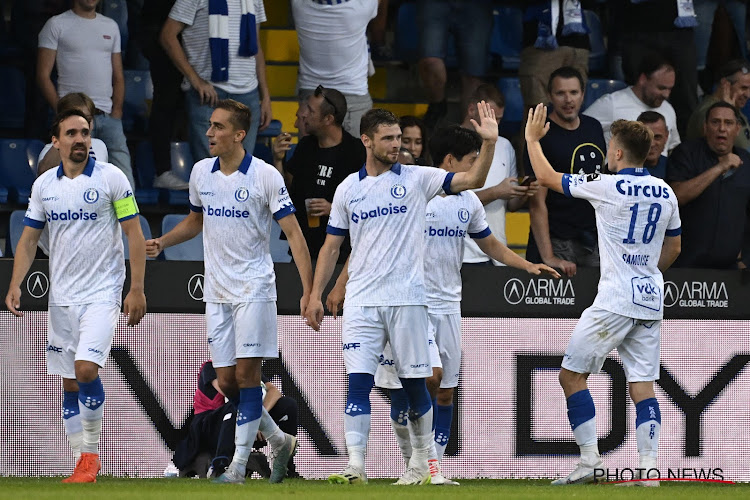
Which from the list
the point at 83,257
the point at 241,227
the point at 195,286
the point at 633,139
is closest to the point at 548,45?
the point at 633,139

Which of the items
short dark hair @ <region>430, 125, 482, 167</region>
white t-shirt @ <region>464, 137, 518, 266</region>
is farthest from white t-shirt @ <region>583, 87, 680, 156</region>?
short dark hair @ <region>430, 125, 482, 167</region>

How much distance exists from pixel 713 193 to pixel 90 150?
470 cm

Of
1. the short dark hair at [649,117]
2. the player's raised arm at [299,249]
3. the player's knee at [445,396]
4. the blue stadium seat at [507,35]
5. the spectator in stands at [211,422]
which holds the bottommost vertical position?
the spectator in stands at [211,422]

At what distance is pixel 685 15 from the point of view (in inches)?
495

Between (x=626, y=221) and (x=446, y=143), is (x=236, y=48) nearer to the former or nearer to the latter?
(x=446, y=143)

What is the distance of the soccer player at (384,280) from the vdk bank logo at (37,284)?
7.52 ft

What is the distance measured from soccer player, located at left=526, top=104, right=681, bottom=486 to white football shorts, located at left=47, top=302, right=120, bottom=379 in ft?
8.78

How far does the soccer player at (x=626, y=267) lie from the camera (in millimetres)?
7852

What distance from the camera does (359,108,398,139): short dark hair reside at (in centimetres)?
757

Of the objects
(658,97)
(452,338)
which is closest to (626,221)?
(452,338)

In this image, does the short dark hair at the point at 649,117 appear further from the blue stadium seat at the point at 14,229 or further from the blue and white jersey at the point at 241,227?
the blue stadium seat at the point at 14,229

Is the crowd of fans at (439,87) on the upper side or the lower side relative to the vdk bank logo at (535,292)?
upper

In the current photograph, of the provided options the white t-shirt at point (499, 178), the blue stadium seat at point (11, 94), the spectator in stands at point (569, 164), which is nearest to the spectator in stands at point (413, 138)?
the white t-shirt at point (499, 178)

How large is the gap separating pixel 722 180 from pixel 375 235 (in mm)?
3862
